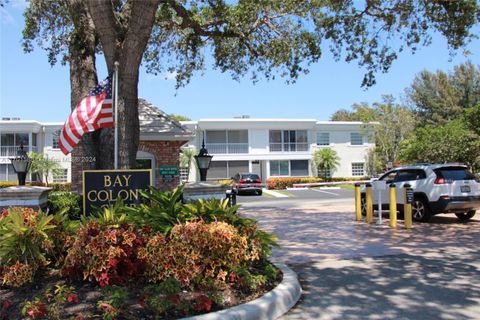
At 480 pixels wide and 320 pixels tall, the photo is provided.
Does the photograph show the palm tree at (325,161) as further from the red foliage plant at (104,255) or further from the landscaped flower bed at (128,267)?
the red foliage plant at (104,255)

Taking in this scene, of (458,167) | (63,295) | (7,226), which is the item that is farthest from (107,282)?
(458,167)

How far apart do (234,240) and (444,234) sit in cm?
711

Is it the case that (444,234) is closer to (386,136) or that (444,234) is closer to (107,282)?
(107,282)

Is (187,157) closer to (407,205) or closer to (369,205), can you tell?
(369,205)

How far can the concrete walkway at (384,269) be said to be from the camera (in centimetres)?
530

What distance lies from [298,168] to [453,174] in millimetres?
30357

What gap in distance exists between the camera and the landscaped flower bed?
4.75 m

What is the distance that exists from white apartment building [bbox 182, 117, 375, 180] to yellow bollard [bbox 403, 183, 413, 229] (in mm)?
28620

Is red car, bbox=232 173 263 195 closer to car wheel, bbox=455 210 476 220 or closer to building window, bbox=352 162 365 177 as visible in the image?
building window, bbox=352 162 365 177

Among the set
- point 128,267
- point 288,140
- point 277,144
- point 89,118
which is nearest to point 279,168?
point 277,144

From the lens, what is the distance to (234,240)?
18.7 ft

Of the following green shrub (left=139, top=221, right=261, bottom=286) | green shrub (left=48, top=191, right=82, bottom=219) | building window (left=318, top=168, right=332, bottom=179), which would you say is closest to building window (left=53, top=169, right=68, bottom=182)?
building window (left=318, top=168, right=332, bottom=179)

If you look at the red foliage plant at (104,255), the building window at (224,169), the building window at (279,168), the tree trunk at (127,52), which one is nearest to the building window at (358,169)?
the building window at (279,168)

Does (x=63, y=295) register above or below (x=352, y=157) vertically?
below
